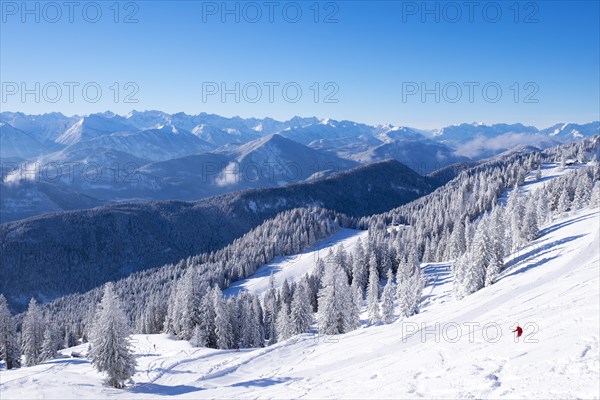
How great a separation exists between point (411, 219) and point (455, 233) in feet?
250

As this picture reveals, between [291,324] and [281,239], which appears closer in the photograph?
[291,324]

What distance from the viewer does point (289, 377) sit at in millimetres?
31812

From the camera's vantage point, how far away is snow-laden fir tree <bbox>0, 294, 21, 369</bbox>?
60.5m

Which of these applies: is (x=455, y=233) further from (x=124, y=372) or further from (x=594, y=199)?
(x=124, y=372)

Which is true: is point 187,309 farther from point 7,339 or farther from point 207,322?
point 7,339

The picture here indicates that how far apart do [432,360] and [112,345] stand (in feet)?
89.3

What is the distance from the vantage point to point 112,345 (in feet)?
115

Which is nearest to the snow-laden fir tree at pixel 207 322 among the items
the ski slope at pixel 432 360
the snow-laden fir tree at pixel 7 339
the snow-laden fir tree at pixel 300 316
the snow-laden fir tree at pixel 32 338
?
the ski slope at pixel 432 360

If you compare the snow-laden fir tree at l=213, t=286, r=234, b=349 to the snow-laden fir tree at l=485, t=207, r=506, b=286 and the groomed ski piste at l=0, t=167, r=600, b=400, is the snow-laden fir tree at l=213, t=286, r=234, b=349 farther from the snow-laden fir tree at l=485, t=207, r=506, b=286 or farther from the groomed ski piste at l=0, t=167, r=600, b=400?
the snow-laden fir tree at l=485, t=207, r=506, b=286

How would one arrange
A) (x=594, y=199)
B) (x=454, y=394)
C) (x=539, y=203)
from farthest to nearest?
(x=539, y=203) < (x=594, y=199) < (x=454, y=394)

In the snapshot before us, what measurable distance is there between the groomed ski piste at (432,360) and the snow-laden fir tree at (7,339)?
18851mm

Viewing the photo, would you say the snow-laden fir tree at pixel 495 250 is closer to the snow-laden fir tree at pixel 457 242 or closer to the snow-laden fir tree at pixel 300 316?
the snow-laden fir tree at pixel 300 316

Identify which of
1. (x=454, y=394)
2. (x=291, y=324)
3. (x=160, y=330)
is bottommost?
(x=160, y=330)

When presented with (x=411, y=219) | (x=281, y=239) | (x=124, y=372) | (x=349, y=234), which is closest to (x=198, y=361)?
(x=124, y=372)
